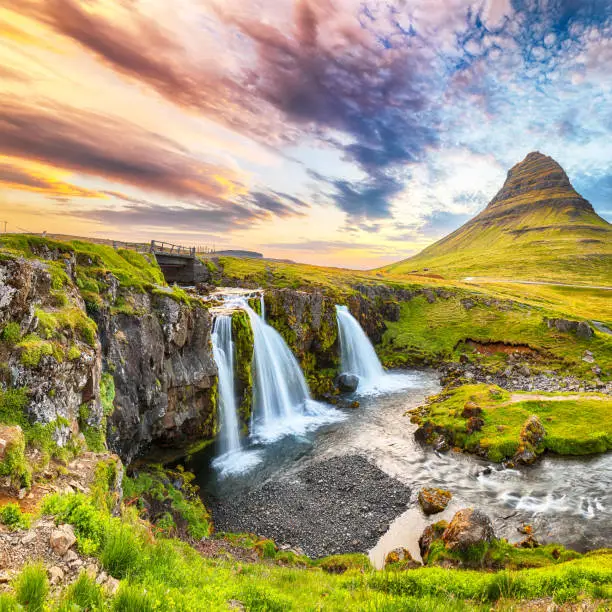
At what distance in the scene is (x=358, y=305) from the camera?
210 feet

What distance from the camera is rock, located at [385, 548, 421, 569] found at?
1512 centimetres

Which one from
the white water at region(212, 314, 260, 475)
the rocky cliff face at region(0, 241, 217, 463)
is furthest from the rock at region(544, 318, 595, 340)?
the rocky cliff face at region(0, 241, 217, 463)

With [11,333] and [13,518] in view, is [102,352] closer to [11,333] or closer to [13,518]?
[11,333]

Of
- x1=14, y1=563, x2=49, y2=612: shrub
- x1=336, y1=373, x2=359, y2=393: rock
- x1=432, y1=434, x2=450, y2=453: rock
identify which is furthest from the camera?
x1=336, y1=373, x2=359, y2=393: rock

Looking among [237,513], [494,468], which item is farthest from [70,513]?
[494,468]

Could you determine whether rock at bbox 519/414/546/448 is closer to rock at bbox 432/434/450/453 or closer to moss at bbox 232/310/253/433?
rock at bbox 432/434/450/453

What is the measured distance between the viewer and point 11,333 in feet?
36.6

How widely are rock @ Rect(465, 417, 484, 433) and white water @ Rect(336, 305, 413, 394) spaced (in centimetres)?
1672

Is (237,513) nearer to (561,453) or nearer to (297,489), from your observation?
(297,489)

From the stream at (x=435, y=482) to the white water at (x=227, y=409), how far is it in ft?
3.19

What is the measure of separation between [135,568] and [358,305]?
2322 inches

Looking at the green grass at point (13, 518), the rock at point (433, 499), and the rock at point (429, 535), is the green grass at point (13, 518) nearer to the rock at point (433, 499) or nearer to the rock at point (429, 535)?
the rock at point (429, 535)

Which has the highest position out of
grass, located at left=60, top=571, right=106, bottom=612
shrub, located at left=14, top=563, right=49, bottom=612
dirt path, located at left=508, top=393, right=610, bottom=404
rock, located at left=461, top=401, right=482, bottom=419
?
shrub, located at left=14, top=563, right=49, bottom=612

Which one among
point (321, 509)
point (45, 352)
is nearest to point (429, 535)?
point (321, 509)
